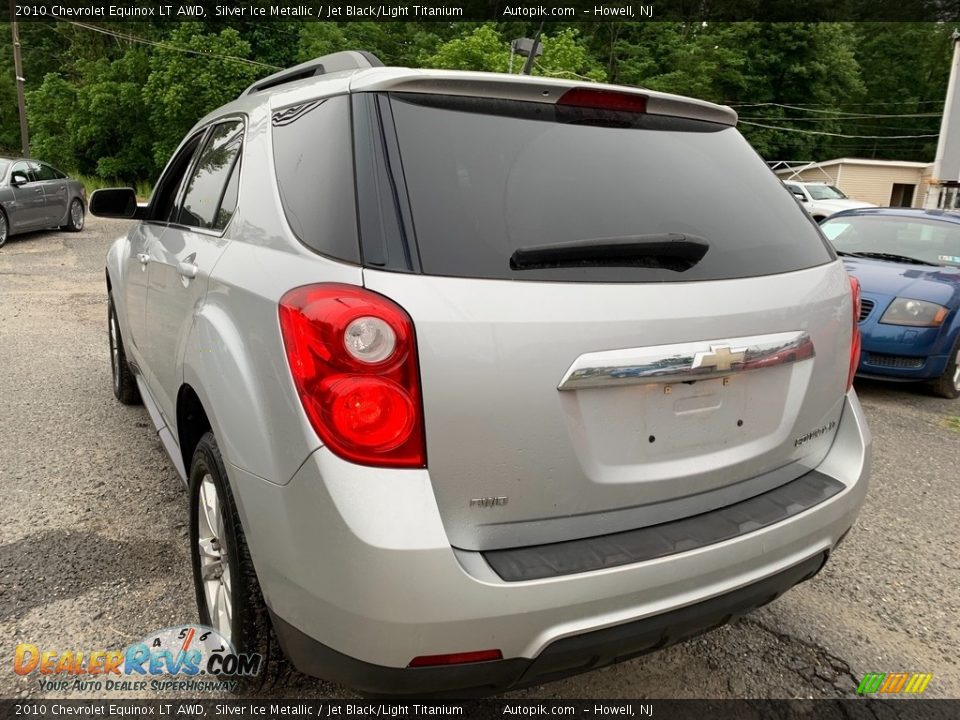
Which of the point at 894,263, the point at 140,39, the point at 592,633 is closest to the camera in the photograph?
the point at 592,633

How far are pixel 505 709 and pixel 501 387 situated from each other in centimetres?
114

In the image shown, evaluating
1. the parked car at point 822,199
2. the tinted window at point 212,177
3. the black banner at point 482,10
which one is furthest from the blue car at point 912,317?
the black banner at point 482,10

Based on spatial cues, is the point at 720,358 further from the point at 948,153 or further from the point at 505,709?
the point at 948,153

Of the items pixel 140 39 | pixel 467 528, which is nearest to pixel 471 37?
pixel 140 39

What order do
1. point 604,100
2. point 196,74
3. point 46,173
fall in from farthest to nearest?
point 196,74, point 46,173, point 604,100

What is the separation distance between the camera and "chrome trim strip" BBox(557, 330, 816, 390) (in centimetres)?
160

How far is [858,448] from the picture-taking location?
7.14 ft

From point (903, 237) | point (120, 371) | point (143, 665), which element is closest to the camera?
point (143, 665)

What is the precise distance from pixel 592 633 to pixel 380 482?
22.7 inches

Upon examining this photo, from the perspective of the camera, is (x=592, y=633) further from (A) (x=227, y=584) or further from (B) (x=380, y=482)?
(A) (x=227, y=584)

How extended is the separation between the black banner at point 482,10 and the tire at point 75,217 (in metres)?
27.1

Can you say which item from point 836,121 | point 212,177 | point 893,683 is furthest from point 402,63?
point 893,683

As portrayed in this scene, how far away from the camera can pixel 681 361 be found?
1686mm

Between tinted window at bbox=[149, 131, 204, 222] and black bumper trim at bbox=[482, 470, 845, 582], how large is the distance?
90.3 inches
